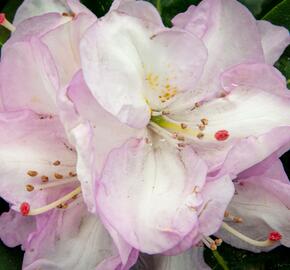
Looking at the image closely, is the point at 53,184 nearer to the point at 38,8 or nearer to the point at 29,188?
the point at 29,188

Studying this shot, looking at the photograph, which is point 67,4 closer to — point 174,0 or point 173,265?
point 174,0

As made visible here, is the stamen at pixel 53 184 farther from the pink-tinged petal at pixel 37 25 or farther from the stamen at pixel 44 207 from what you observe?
the pink-tinged petal at pixel 37 25

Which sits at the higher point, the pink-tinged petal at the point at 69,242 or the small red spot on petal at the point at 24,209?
the small red spot on petal at the point at 24,209

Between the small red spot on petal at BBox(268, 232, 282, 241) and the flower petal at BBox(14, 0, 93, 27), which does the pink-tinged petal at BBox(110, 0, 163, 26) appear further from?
the small red spot on petal at BBox(268, 232, 282, 241)

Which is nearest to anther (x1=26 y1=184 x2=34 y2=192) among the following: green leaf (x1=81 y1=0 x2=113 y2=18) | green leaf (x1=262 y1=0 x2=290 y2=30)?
green leaf (x1=81 y1=0 x2=113 y2=18)

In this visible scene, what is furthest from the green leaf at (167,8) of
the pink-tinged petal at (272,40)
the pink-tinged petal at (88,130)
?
the pink-tinged petal at (88,130)

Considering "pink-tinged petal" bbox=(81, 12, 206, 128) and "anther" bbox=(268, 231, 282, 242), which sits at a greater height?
"pink-tinged petal" bbox=(81, 12, 206, 128)

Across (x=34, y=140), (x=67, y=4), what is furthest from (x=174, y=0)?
(x=34, y=140)
